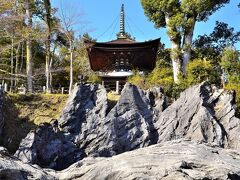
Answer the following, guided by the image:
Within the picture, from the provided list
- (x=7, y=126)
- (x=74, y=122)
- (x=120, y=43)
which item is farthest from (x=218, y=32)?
(x=7, y=126)

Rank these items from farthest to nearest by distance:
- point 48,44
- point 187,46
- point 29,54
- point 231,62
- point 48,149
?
point 187,46 < point 48,44 < point 231,62 < point 29,54 < point 48,149

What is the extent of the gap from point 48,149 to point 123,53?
1399 cm

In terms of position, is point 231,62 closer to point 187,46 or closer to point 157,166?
point 187,46

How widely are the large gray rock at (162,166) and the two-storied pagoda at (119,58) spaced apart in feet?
54.7

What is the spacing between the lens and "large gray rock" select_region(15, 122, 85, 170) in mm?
15922

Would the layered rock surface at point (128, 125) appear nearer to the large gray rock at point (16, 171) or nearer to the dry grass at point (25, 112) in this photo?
the dry grass at point (25, 112)

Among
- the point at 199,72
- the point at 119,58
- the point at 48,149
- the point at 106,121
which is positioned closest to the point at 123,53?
the point at 119,58

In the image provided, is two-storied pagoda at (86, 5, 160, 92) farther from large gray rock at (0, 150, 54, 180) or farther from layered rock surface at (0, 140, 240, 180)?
large gray rock at (0, 150, 54, 180)

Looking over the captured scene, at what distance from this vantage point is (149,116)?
1955 centimetres

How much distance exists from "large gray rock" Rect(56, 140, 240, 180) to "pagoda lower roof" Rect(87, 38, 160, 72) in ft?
56.8

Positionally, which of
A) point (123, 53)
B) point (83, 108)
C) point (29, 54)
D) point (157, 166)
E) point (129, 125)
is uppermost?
point (123, 53)

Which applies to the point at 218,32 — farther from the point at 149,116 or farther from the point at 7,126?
the point at 7,126

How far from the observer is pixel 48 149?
16625 mm

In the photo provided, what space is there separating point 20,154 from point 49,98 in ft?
23.2
